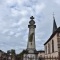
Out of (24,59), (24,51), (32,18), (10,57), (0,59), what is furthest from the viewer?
(32,18)

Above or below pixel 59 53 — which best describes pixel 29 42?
above

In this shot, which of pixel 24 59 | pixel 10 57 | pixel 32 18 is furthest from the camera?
pixel 32 18

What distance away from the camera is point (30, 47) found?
2712 cm

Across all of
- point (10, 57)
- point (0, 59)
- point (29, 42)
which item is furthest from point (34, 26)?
point (0, 59)

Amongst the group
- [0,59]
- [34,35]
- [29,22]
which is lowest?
[0,59]

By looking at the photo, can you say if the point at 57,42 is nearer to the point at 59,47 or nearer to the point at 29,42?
the point at 59,47

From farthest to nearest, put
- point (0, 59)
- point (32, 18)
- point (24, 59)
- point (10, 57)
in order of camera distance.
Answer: point (32, 18)
point (24, 59)
point (10, 57)
point (0, 59)

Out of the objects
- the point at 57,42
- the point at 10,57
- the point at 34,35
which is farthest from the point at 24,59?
the point at 57,42

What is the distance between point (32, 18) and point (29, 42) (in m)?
4.51

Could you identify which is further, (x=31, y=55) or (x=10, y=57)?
(x=31, y=55)

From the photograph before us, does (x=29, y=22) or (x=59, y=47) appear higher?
(x=29, y=22)

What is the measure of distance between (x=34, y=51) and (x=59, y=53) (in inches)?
174

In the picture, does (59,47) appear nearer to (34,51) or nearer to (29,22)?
(34,51)

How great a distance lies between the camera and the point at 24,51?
87.2 ft
